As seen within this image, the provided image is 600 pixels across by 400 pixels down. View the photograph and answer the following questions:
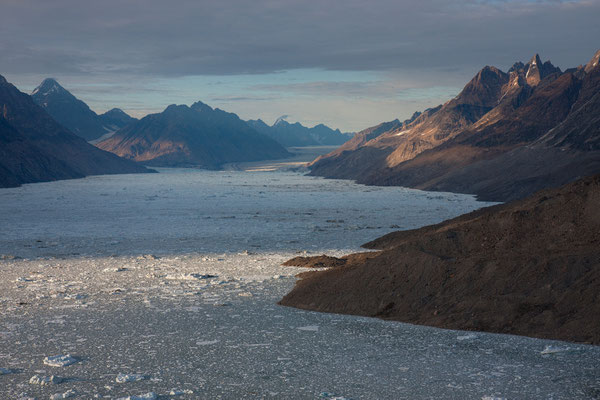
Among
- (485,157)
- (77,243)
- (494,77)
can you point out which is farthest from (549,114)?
(77,243)

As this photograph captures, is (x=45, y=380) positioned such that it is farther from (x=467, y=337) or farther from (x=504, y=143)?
(x=504, y=143)

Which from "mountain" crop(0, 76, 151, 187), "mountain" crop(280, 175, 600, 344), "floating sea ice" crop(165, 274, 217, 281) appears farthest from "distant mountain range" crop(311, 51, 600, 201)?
"mountain" crop(0, 76, 151, 187)

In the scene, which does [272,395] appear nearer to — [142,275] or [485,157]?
[142,275]

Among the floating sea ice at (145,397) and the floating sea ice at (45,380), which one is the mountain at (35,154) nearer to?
the floating sea ice at (45,380)

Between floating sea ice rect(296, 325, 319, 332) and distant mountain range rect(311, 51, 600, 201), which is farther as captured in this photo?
distant mountain range rect(311, 51, 600, 201)

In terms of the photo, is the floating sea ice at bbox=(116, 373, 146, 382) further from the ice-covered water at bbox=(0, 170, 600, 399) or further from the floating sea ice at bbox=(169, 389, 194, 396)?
the floating sea ice at bbox=(169, 389, 194, 396)

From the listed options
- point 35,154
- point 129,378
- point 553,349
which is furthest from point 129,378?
point 35,154
